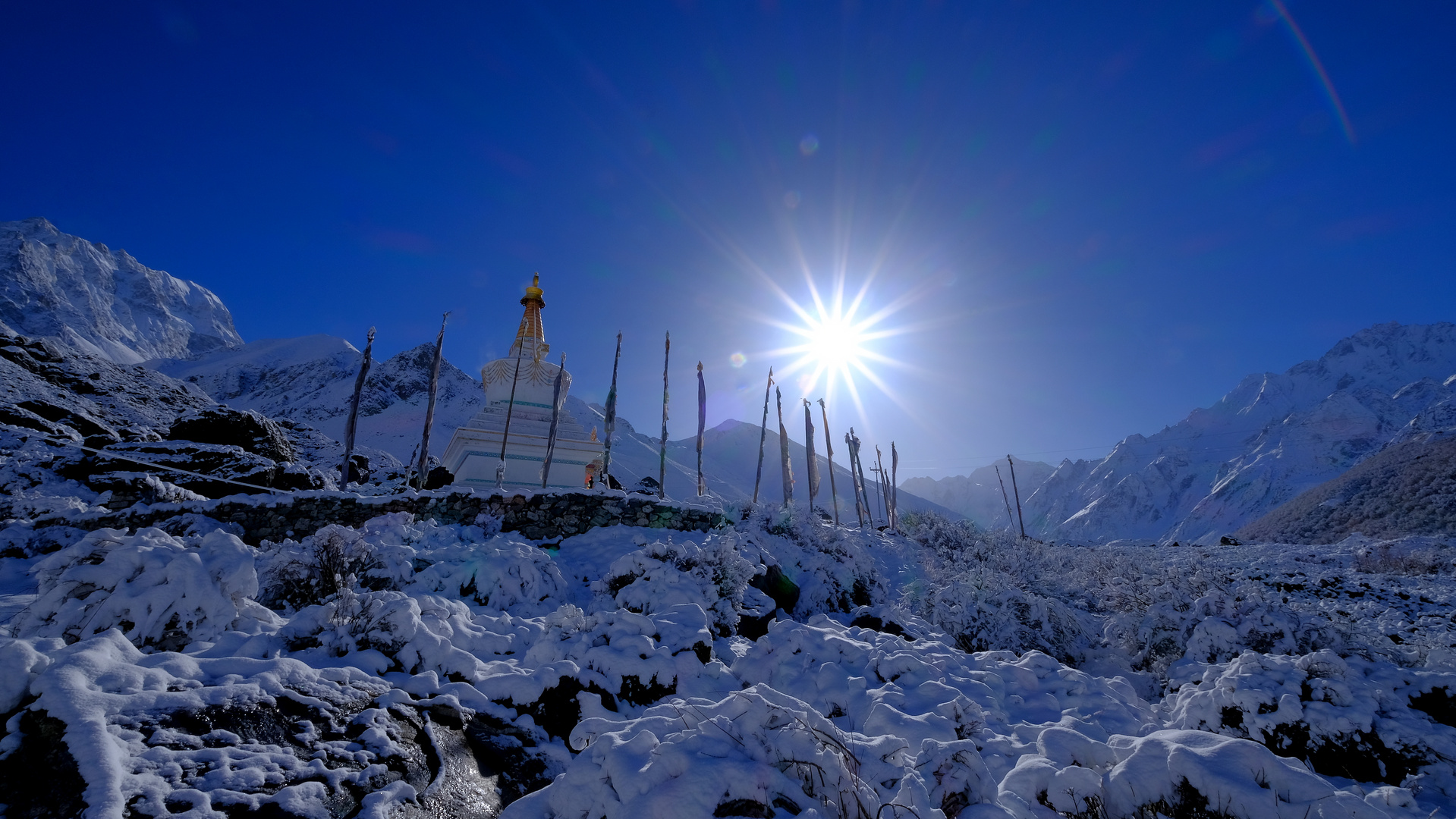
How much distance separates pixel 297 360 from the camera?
10244 cm

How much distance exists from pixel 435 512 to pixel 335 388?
95822 mm

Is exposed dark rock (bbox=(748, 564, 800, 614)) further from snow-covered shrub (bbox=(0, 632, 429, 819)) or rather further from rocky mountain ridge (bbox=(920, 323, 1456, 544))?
rocky mountain ridge (bbox=(920, 323, 1456, 544))

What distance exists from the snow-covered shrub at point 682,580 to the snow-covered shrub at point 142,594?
Result: 4330 mm

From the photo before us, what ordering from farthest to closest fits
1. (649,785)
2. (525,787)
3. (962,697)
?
1. (962,697)
2. (525,787)
3. (649,785)

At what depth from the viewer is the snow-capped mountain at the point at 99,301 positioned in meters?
98.8

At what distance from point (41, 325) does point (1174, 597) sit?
153 meters

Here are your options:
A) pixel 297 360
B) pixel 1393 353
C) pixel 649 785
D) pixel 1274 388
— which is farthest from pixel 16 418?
pixel 1393 353

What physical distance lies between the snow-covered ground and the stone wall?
1.74m

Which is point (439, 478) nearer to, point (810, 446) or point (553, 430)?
point (553, 430)

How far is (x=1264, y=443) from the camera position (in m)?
146

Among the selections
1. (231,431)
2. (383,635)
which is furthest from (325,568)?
(231,431)

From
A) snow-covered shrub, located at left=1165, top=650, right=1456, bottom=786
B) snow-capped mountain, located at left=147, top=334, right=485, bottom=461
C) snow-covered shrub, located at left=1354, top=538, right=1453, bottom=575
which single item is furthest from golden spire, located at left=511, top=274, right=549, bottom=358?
snow-capped mountain, located at left=147, top=334, right=485, bottom=461

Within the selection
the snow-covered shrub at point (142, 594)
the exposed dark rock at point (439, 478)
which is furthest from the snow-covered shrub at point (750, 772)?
the exposed dark rock at point (439, 478)

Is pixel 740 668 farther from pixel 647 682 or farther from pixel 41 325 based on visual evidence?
pixel 41 325
